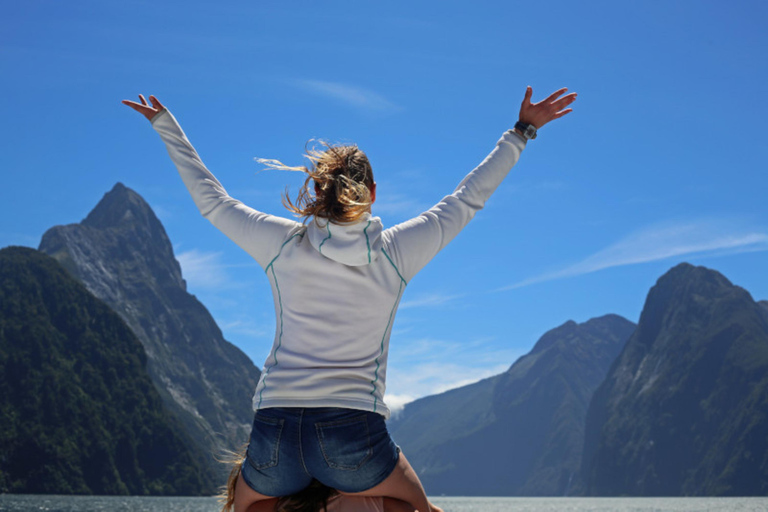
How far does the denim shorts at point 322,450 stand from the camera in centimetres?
245

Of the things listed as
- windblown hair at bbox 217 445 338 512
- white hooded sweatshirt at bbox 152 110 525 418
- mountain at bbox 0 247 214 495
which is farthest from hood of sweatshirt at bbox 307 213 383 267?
mountain at bbox 0 247 214 495

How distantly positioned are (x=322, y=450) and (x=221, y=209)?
1.05m

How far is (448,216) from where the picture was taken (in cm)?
277

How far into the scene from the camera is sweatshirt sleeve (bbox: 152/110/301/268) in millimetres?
2688

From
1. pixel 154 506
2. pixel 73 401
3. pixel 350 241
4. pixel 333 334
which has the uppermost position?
pixel 350 241

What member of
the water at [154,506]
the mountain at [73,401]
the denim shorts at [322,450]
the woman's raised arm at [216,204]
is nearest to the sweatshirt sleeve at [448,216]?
the woman's raised arm at [216,204]

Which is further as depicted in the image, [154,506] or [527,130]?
[154,506]

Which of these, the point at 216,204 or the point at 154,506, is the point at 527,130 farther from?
the point at 154,506

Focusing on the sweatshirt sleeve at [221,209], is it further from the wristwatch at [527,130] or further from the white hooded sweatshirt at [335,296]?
the wristwatch at [527,130]

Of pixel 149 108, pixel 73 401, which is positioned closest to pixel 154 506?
pixel 73 401

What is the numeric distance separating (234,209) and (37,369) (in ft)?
543

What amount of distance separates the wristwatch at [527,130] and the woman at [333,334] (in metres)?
0.59

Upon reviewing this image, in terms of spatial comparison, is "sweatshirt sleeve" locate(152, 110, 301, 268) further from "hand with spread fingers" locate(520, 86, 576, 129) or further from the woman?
"hand with spread fingers" locate(520, 86, 576, 129)

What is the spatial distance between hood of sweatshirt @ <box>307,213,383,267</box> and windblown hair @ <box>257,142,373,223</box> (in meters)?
0.03
